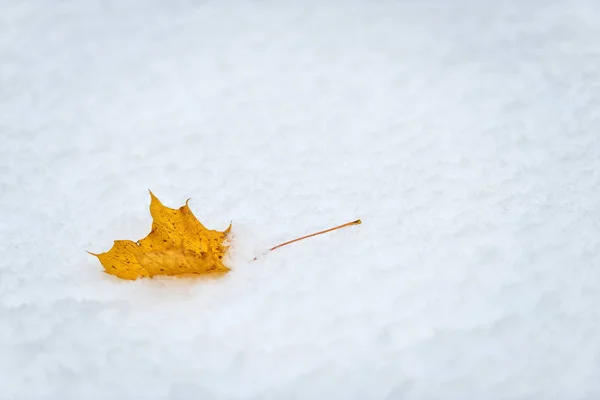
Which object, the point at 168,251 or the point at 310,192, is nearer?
the point at 168,251

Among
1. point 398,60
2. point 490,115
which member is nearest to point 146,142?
point 398,60

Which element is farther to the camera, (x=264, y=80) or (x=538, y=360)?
(x=264, y=80)

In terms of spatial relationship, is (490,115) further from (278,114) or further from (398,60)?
(278,114)

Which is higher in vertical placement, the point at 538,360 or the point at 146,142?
the point at 146,142

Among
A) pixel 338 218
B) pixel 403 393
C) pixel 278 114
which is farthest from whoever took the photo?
pixel 278 114

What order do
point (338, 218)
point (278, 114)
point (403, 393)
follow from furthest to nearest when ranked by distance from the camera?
point (278, 114), point (338, 218), point (403, 393)
